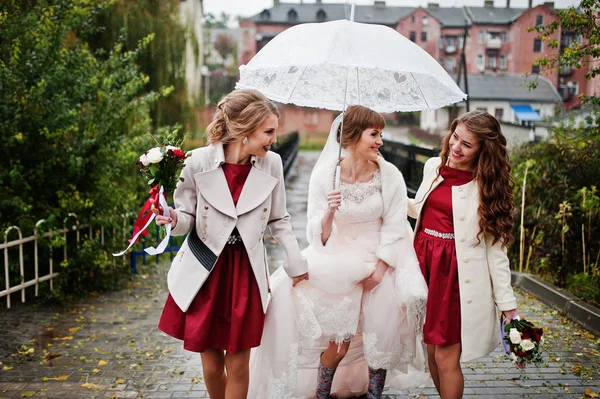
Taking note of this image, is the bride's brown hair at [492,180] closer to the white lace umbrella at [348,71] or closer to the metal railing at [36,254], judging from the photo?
the white lace umbrella at [348,71]

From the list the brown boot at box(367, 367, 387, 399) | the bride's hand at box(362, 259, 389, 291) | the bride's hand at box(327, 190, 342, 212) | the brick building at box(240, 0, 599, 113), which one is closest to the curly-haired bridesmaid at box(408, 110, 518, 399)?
the bride's hand at box(362, 259, 389, 291)

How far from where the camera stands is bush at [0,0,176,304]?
6.54m

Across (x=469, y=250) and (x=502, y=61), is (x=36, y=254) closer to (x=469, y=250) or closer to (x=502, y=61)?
(x=469, y=250)

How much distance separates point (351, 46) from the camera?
349cm

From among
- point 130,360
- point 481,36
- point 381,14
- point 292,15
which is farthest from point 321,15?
point 130,360

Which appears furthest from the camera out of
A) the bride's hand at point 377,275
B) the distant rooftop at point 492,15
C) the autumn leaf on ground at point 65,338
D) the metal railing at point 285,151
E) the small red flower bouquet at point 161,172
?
the distant rooftop at point 492,15

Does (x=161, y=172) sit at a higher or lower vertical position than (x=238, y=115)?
lower

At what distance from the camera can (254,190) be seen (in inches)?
136

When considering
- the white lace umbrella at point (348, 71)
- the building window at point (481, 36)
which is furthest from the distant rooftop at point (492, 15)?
the white lace umbrella at point (348, 71)

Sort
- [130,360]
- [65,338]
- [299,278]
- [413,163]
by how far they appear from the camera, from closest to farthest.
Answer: [299,278], [130,360], [65,338], [413,163]

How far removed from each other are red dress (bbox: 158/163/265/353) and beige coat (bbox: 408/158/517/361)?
127cm

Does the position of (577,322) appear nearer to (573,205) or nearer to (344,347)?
(573,205)

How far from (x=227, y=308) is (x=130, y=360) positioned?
2.26 m

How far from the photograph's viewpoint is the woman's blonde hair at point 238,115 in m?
3.32
